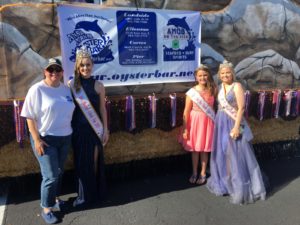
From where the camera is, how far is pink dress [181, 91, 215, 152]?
4363 millimetres

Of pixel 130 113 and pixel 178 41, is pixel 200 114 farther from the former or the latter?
pixel 178 41

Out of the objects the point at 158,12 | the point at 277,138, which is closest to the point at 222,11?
the point at 158,12

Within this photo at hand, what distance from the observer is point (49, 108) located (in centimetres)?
333

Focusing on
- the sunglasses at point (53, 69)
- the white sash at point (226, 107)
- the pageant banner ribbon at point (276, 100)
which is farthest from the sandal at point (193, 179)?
the sunglasses at point (53, 69)

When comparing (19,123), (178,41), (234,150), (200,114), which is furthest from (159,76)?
(19,123)

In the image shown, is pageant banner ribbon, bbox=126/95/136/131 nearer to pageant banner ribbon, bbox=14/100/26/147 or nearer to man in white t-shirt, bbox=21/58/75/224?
man in white t-shirt, bbox=21/58/75/224

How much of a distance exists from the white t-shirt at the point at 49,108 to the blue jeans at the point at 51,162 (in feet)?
0.27

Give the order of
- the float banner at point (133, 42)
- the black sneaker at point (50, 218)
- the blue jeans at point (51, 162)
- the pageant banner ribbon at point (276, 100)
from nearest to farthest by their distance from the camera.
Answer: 1. the blue jeans at point (51, 162)
2. the black sneaker at point (50, 218)
3. the float banner at point (133, 42)
4. the pageant banner ribbon at point (276, 100)

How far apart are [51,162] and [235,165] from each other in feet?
6.79

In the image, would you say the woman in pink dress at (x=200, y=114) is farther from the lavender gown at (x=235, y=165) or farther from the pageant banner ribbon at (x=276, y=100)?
the pageant banner ribbon at (x=276, y=100)

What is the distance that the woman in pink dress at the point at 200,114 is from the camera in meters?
4.32

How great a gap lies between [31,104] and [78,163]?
0.94 meters

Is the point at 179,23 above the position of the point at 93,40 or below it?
above

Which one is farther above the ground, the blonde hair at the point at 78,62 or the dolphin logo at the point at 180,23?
the dolphin logo at the point at 180,23
